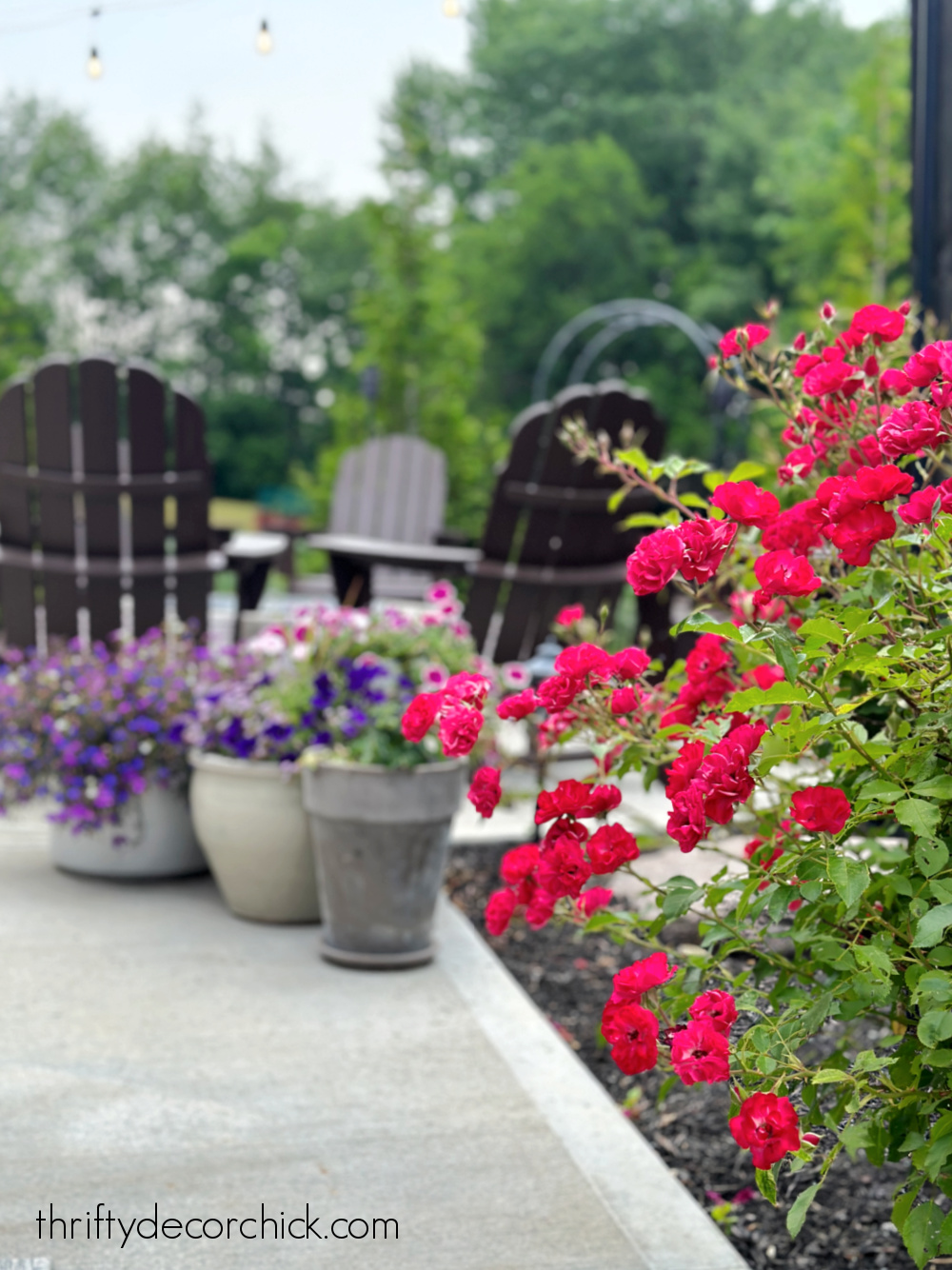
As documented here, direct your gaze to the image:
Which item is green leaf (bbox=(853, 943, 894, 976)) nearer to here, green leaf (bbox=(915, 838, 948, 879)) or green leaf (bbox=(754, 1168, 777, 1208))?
green leaf (bbox=(915, 838, 948, 879))

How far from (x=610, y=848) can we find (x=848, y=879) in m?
0.33

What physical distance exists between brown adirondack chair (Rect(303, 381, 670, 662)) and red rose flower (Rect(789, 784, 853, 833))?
285cm

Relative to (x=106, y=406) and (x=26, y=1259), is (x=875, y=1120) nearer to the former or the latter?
(x=26, y=1259)

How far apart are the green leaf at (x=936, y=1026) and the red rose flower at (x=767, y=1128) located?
138mm

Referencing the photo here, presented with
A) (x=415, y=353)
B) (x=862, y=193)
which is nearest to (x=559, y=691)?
(x=415, y=353)

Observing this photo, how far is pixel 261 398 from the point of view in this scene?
2509 cm

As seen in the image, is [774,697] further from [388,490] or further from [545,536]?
[388,490]

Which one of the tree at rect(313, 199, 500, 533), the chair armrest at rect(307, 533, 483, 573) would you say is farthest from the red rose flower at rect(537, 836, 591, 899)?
the tree at rect(313, 199, 500, 533)

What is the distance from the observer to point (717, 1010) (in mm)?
1267

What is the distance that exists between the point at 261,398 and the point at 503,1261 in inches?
961

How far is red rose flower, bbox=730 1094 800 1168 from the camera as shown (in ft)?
3.75

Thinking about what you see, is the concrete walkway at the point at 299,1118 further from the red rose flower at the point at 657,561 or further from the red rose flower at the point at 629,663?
the red rose flower at the point at 657,561

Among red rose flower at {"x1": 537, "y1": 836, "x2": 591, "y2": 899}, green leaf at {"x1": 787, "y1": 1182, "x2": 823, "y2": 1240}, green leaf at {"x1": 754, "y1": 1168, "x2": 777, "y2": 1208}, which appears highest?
red rose flower at {"x1": 537, "y1": 836, "x2": 591, "y2": 899}

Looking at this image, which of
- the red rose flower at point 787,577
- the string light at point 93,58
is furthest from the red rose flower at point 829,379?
the string light at point 93,58
